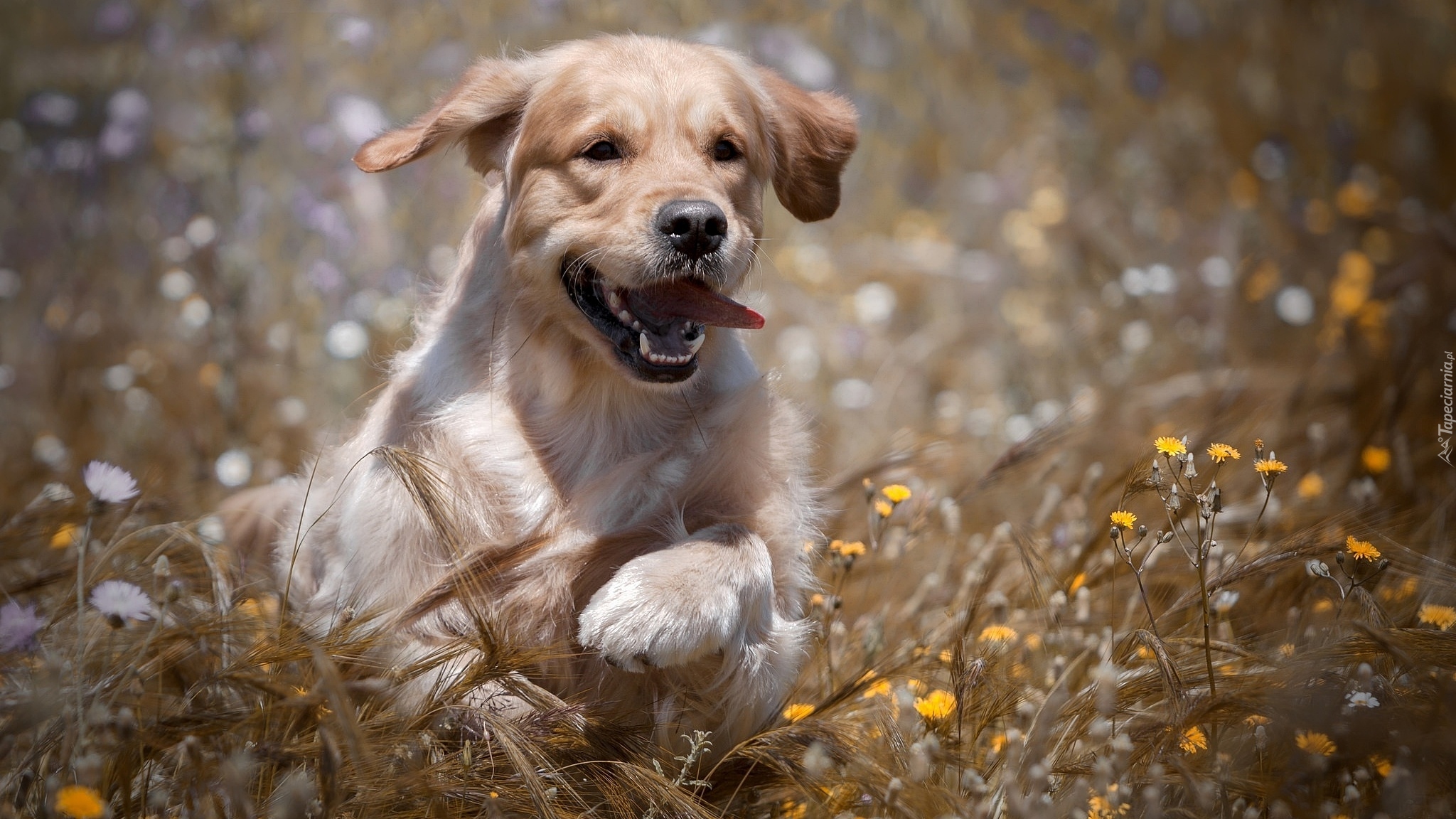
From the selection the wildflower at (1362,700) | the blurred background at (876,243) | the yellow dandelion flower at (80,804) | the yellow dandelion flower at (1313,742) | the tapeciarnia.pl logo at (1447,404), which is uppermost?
the wildflower at (1362,700)

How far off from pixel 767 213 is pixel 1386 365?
341 cm

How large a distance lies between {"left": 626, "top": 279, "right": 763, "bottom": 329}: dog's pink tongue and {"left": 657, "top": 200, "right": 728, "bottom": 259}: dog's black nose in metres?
0.14

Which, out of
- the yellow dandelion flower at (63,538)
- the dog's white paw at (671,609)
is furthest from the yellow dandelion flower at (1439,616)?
the yellow dandelion flower at (63,538)

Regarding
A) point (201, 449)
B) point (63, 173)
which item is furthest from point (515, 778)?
point (63, 173)

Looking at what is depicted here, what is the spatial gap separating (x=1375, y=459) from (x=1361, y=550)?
167cm

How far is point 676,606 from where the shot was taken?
7.08 feet

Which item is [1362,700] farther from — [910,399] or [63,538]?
[910,399]

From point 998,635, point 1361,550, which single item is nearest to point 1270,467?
point 1361,550

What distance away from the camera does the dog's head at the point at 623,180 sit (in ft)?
8.64

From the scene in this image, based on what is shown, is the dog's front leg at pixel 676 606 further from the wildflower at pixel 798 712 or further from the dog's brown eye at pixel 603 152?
the dog's brown eye at pixel 603 152

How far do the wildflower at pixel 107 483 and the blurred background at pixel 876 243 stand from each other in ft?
3.31

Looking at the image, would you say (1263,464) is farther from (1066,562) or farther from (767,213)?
(767,213)

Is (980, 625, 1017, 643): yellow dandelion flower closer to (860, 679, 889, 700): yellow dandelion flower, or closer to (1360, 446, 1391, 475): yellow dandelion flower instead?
(860, 679, 889, 700): yellow dandelion flower

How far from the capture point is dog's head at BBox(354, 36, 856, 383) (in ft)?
8.64
